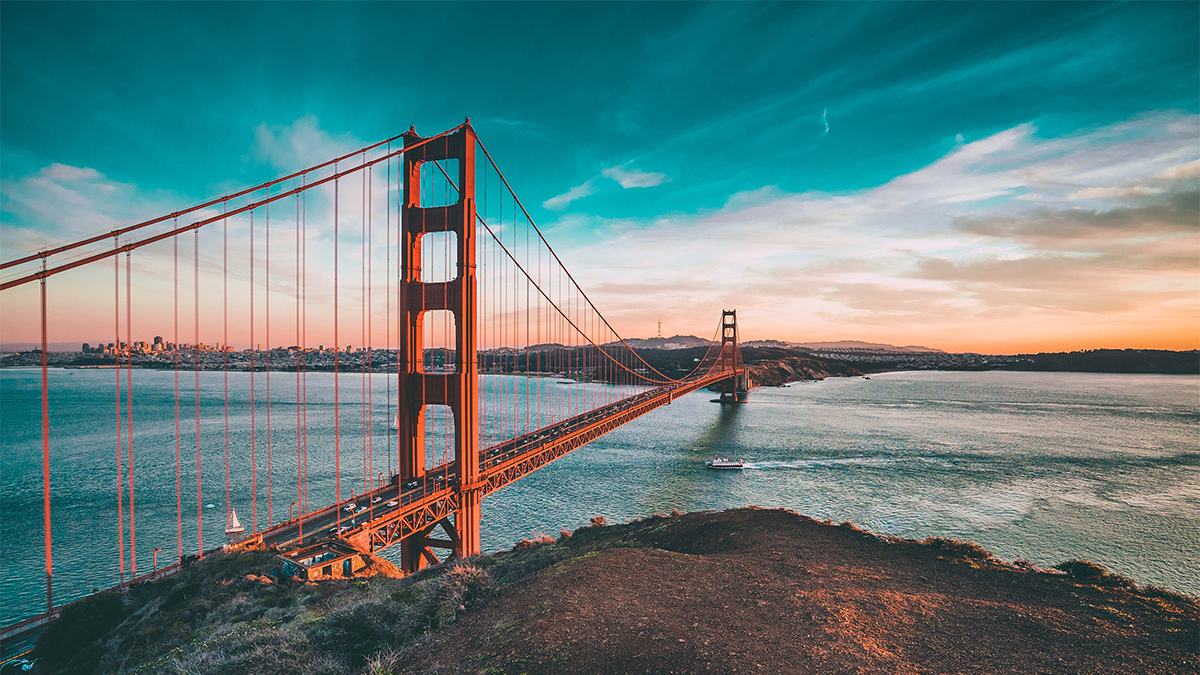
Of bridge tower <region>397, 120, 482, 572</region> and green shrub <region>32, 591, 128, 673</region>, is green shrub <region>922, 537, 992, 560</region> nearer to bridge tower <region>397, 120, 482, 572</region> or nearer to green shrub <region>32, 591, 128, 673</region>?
bridge tower <region>397, 120, 482, 572</region>

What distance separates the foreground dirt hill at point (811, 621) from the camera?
9.16 meters

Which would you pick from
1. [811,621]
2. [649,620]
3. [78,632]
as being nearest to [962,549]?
[811,621]

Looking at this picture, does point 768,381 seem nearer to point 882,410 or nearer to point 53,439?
point 882,410

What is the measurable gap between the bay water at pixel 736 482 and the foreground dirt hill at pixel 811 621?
14.3 meters

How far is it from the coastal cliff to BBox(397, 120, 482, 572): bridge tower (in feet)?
21.2

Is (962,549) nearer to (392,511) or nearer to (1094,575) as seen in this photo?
(1094,575)

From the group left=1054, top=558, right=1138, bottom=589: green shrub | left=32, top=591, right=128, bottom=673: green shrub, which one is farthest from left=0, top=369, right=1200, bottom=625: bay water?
left=1054, top=558, right=1138, bottom=589: green shrub

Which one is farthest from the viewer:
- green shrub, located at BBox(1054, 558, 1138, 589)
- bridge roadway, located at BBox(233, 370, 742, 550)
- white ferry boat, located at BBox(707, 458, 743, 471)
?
white ferry boat, located at BBox(707, 458, 743, 471)

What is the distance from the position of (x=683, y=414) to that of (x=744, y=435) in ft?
77.7

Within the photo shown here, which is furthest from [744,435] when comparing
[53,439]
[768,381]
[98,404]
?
[98,404]

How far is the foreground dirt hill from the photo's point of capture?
9164mm

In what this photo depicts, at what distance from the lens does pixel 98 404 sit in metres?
91.1

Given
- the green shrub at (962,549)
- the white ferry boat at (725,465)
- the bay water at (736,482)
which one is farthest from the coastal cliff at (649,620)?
the white ferry boat at (725,465)

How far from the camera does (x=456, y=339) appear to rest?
845 inches
